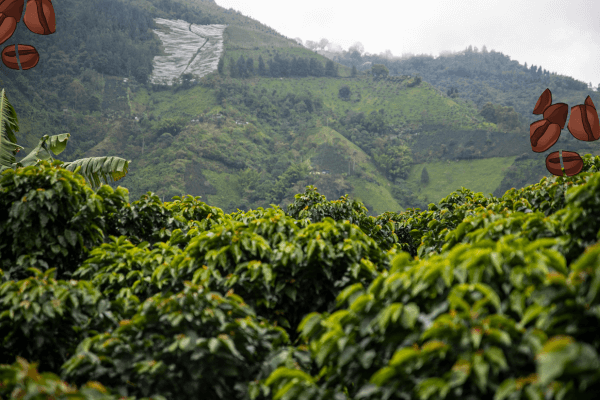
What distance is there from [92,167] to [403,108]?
107081 millimetres

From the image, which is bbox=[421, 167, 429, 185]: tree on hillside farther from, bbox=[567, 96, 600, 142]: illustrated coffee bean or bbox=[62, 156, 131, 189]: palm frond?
bbox=[567, 96, 600, 142]: illustrated coffee bean

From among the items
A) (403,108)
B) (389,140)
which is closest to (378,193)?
(389,140)

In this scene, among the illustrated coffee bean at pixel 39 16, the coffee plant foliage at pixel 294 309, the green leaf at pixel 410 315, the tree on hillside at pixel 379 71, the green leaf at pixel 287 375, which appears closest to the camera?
the coffee plant foliage at pixel 294 309

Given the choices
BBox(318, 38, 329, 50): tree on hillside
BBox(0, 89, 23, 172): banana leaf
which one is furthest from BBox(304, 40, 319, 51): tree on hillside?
BBox(0, 89, 23, 172): banana leaf

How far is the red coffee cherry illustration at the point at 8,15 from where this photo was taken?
5.20m

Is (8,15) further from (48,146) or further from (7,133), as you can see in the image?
(7,133)

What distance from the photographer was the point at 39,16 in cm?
564

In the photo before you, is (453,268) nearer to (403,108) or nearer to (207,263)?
(207,263)

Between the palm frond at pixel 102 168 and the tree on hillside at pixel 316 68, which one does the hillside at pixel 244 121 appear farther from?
the palm frond at pixel 102 168

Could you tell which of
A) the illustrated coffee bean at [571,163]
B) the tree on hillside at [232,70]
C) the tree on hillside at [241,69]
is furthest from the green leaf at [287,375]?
the tree on hillside at [241,69]

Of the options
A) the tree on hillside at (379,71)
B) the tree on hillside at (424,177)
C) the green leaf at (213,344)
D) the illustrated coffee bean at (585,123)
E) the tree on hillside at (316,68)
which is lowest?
the tree on hillside at (424,177)

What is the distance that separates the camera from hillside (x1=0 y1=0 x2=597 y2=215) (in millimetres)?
78125

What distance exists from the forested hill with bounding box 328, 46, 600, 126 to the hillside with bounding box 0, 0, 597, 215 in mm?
5953

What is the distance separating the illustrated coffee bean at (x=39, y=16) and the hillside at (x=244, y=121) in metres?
64.5
